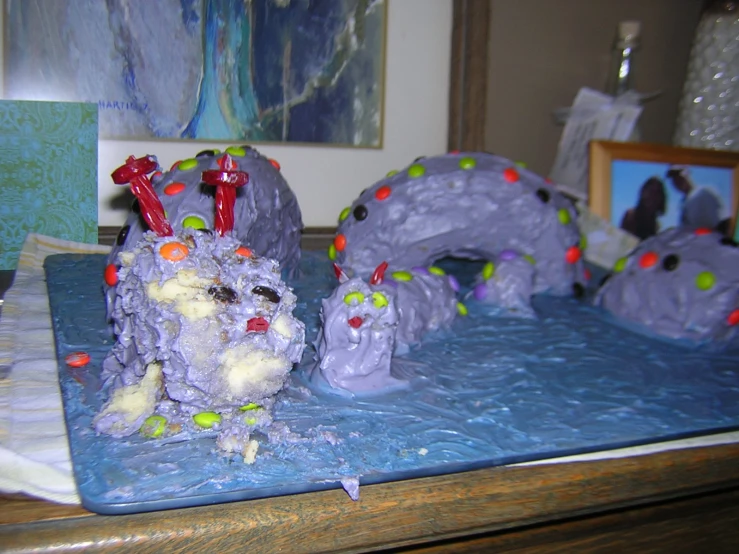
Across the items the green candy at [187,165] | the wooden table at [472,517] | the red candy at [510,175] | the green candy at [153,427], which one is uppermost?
the red candy at [510,175]

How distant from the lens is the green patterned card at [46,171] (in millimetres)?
1289

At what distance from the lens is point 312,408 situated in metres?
0.79

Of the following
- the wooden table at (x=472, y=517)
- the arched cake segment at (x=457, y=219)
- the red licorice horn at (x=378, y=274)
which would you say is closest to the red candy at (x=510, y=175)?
the arched cake segment at (x=457, y=219)

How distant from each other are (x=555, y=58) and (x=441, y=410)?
4.24 ft

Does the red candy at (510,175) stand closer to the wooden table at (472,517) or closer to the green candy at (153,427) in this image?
the wooden table at (472,517)

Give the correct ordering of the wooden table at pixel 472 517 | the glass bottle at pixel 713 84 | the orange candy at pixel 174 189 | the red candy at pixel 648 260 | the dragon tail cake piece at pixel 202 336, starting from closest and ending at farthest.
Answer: the wooden table at pixel 472 517, the dragon tail cake piece at pixel 202 336, the orange candy at pixel 174 189, the red candy at pixel 648 260, the glass bottle at pixel 713 84

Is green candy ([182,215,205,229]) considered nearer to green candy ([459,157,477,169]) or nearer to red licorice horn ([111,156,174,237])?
red licorice horn ([111,156,174,237])

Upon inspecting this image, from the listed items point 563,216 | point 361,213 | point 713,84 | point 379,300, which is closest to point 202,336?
point 379,300

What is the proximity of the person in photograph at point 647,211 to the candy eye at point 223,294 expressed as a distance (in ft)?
4.01

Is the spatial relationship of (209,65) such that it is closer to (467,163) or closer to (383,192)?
(383,192)

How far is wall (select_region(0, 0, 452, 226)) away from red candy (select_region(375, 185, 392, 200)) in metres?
0.30

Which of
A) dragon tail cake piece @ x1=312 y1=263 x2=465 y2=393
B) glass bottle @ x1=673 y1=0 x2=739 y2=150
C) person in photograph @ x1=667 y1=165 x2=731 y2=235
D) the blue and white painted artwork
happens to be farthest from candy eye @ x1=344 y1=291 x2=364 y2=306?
glass bottle @ x1=673 y1=0 x2=739 y2=150

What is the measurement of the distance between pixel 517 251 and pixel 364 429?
72cm

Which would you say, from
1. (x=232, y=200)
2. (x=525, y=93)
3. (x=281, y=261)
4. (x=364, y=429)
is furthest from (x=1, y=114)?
(x=525, y=93)
